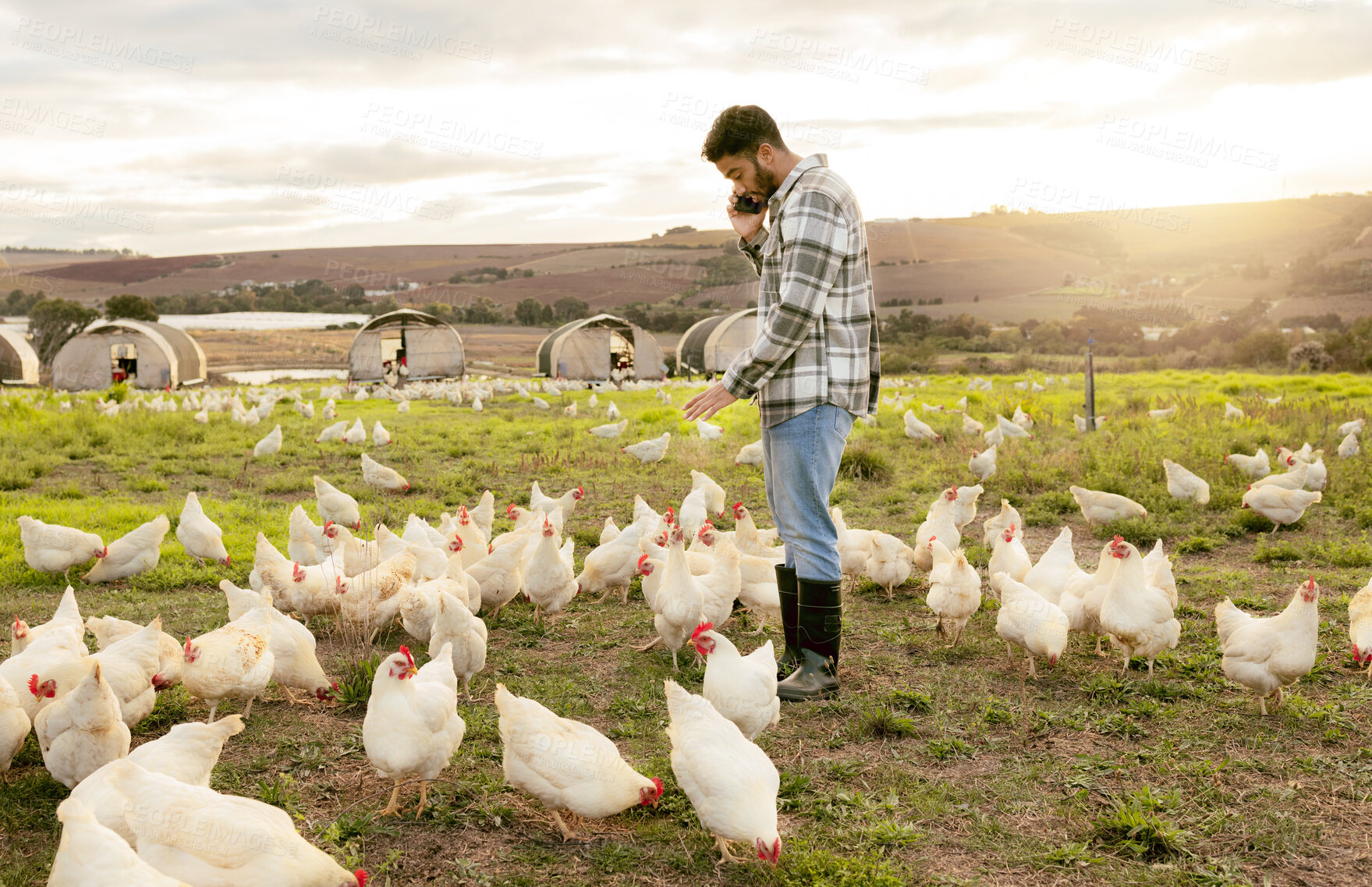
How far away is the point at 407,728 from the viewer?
3201 millimetres

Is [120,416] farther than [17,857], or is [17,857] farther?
[120,416]

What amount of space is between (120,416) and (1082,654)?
15.6 metres

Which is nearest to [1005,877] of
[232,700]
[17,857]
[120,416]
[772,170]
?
[772,170]

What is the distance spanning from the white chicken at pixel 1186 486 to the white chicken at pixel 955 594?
438 centimetres

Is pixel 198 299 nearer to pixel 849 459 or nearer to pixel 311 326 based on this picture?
pixel 311 326

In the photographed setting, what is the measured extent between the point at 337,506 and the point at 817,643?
17.3 feet

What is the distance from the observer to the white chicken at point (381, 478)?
9195 millimetres

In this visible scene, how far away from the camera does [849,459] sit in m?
10.3

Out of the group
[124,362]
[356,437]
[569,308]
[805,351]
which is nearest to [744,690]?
[805,351]

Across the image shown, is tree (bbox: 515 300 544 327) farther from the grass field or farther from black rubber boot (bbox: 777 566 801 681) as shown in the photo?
black rubber boot (bbox: 777 566 801 681)

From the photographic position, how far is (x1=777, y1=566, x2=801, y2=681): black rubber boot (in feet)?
14.4

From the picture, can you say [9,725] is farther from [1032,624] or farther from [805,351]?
[1032,624]

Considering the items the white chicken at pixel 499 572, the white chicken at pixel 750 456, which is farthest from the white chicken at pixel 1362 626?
the white chicken at pixel 750 456

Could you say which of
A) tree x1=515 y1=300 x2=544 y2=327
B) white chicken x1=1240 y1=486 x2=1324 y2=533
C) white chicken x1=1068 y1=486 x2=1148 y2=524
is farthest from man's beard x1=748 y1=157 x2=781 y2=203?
tree x1=515 y1=300 x2=544 y2=327
